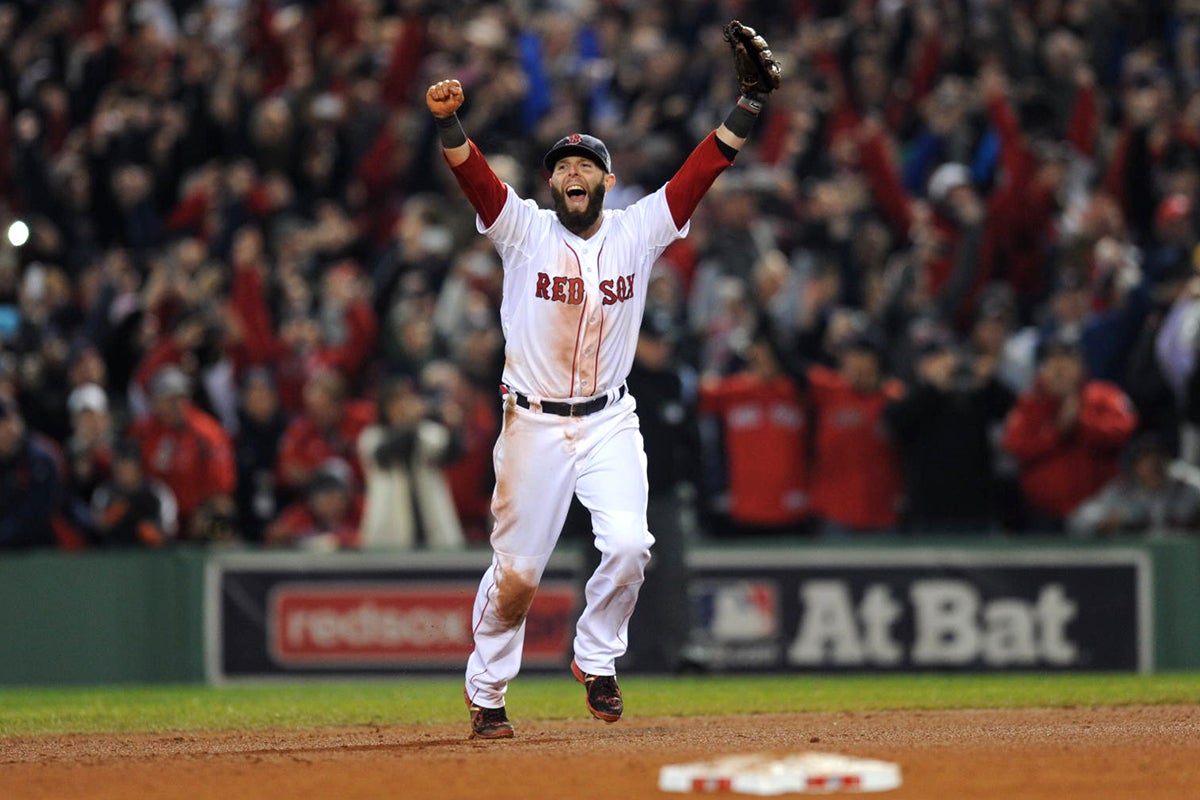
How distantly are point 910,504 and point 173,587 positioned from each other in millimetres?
5486

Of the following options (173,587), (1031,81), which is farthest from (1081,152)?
(173,587)

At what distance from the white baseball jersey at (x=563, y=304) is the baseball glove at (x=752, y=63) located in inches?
36.3

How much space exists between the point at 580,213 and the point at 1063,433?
5.97 m

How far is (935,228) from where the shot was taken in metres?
16.2

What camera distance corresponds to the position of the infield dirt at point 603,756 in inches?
276

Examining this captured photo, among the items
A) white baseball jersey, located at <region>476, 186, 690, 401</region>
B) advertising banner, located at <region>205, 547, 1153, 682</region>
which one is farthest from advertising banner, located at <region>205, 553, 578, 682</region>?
white baseball jersey, located at <region>476, 186, 690, 401</region>

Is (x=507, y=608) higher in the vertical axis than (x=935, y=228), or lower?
lower

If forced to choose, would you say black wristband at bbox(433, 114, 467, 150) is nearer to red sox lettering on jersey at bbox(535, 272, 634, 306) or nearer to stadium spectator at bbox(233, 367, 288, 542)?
red sox lettering on jersey at bbox(535, 272, 634, 306)

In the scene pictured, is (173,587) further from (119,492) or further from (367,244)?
(367,244)

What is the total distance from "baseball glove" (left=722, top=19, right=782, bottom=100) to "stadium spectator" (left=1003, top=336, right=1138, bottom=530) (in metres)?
5.18

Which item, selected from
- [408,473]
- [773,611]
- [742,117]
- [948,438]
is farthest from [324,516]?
[742,117]

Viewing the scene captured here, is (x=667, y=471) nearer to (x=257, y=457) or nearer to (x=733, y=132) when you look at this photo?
(x=733, y=132)

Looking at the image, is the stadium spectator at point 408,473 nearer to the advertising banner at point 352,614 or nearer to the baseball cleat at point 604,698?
the advertising banner at point 352,614

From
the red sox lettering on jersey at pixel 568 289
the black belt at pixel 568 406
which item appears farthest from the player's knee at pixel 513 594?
the red sox lettering on jersey at pixel 568 289
